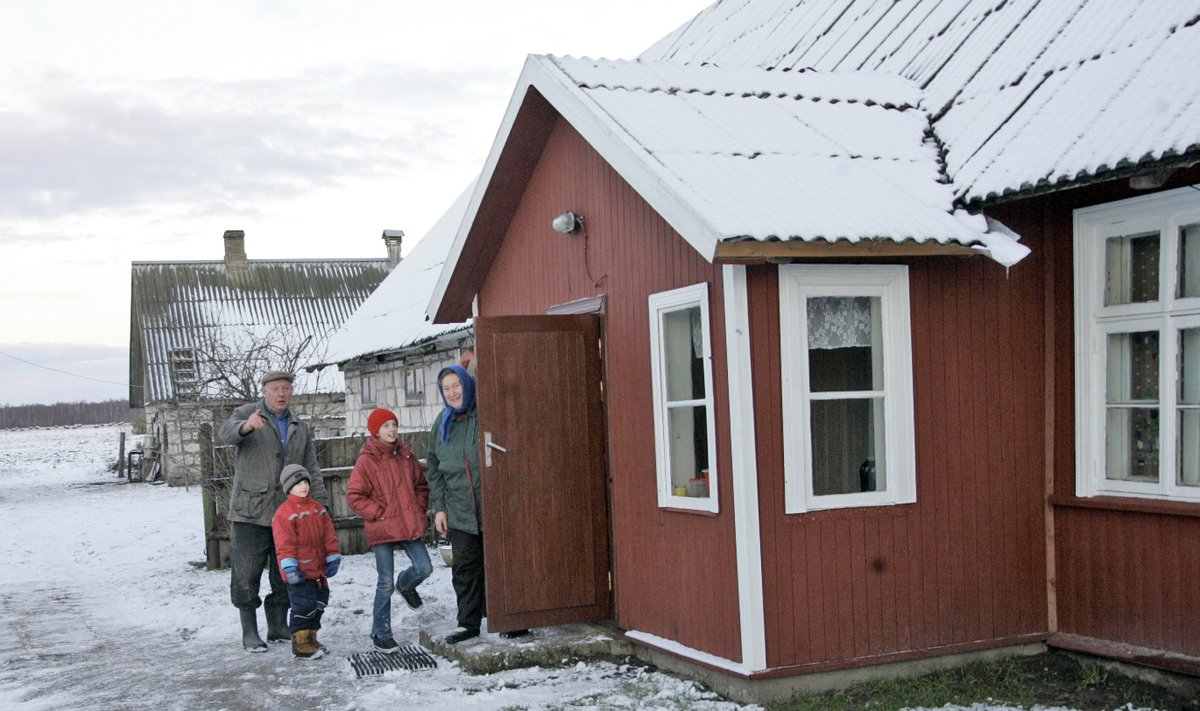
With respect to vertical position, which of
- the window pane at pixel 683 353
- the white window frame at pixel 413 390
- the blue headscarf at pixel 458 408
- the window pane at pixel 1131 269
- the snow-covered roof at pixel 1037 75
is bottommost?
the white window frame at pixel 413 390

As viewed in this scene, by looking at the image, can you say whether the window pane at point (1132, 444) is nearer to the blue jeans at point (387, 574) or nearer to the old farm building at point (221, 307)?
the blue jeans at point (387, 574)

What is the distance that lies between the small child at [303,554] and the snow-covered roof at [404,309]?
21.5ft

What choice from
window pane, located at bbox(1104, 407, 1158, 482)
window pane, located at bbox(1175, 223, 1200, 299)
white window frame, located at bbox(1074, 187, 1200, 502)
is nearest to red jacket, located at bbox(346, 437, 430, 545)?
white window frame, located at bbox(1074, 187, 1200, 502)

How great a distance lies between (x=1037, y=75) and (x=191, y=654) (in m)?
6.80

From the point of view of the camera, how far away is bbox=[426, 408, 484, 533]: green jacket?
26.9 ft

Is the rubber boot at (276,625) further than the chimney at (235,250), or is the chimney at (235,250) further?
the chimney at (235,250)

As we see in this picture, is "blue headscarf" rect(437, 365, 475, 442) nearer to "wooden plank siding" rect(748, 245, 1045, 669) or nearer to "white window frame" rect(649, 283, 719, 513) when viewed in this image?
"white window frame" rect(649, 283, 719, 513)

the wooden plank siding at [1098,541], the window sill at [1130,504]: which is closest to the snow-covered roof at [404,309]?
the wooden plank siding at [1098,541]

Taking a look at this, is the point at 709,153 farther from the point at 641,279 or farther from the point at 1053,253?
the point at 1053,253

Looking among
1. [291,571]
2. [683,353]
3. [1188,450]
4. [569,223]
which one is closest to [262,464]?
[291,571]

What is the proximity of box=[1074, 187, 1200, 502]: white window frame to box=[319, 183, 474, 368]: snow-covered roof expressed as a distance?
30.1 feet

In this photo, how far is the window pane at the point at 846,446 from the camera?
6.77 m

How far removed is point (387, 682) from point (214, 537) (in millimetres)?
5893

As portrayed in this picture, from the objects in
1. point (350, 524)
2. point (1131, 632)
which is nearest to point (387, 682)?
point (1131, 632)
